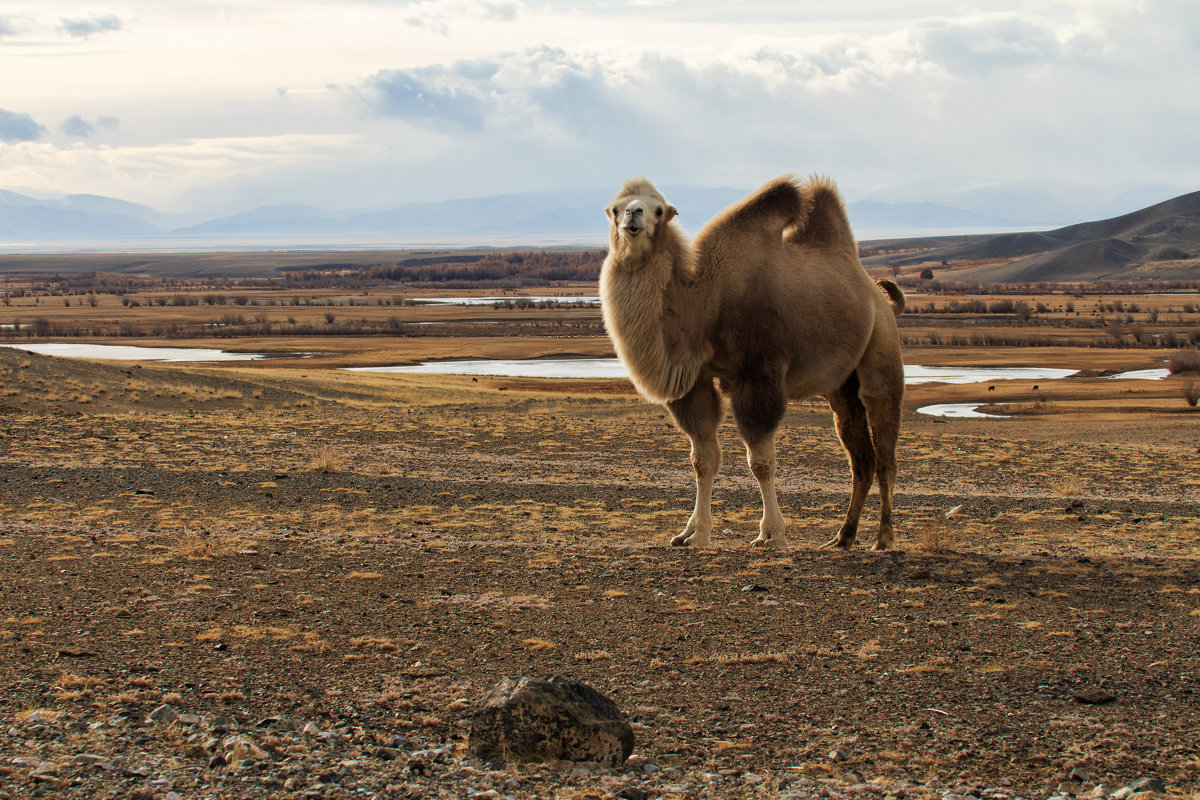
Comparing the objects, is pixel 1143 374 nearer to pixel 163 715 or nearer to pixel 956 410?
pixel 956 410

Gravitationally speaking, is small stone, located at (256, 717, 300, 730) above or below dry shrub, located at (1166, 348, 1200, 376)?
above

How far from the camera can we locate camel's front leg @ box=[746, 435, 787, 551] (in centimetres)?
962

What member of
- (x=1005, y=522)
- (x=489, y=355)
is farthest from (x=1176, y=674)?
(x=489, y=355)

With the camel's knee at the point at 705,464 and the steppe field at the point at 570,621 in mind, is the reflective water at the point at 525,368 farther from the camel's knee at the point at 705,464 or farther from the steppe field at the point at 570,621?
the camel's knee at the point at 705,464

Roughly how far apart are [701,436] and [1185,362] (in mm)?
49630

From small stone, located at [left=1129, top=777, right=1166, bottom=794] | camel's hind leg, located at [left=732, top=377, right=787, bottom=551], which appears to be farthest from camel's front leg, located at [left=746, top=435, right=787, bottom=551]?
small stone, located at [left=1129, top=777, right=1166, bottom=794]

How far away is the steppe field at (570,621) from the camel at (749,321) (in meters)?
1.07

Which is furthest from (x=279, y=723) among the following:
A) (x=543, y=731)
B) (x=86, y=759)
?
(x=543, y=731)

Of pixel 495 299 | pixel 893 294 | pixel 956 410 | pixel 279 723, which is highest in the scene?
pixel 495 299

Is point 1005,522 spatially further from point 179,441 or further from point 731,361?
point 179,441

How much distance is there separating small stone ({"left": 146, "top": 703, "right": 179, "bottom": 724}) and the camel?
5.13 meters

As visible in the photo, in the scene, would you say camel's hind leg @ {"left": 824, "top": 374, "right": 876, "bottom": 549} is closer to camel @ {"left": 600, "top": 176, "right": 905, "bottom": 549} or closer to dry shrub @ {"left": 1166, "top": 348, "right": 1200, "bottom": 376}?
camel @ {"left": 600, "top": 176, "right": 905, "bottom": 549}

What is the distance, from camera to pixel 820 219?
1059cm

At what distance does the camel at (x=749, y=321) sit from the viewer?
9.34m
